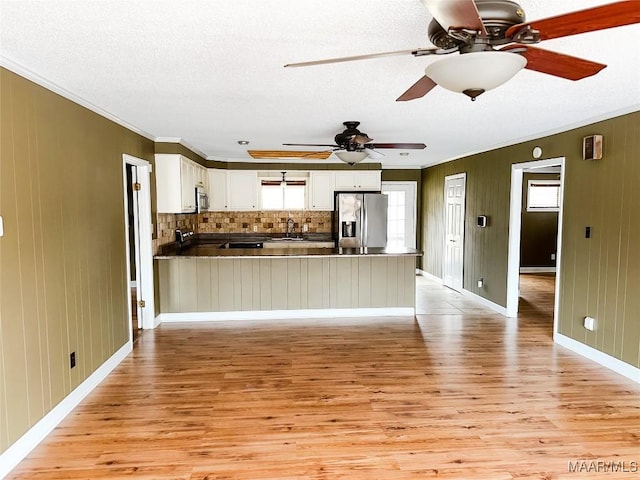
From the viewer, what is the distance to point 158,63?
2.36 metres

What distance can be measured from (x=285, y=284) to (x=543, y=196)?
21.3 ft

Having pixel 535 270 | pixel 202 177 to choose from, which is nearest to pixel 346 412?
pixel 202 177

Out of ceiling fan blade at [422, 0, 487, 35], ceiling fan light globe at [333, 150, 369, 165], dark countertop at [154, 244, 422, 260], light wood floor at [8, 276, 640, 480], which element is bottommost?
light wood floor at [8, 276, 640, 480]

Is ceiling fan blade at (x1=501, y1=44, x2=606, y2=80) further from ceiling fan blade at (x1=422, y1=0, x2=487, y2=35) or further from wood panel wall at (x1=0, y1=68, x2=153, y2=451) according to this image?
wood panel wall at (x1=0, y1=68, x2=153, y2=451)

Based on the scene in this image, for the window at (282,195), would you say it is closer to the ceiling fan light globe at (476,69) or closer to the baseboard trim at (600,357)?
the baseboard trim at (600,357)

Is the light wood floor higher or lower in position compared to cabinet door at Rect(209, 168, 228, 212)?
lower

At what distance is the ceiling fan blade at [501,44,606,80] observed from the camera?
1.61 meters

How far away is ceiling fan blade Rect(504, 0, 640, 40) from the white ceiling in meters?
0.35

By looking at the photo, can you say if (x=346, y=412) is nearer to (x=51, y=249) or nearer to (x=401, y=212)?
(x=51, y=249)

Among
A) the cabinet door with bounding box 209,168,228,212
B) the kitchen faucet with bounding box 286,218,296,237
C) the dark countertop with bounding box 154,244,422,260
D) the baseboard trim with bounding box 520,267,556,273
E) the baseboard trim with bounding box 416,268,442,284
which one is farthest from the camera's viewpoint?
the baseboard trim with bounding box 520,267,556,273

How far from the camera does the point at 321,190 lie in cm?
721

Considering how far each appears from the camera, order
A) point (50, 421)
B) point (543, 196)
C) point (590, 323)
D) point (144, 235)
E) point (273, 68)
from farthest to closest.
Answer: point (543, 196)
point (144, 235)
point (590, 323)
point (50, 421)
point (273, 68)

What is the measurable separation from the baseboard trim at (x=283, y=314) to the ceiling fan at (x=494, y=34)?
13.2 feet

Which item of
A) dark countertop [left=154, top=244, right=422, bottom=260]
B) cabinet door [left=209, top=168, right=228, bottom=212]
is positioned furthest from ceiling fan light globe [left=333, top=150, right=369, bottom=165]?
cabinet door [left=209, top=168, right=228, bottom=212]
